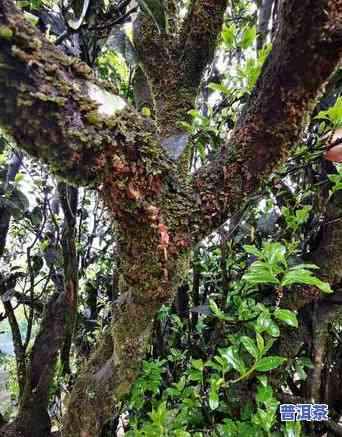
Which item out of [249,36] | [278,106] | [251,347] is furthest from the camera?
[249,36]

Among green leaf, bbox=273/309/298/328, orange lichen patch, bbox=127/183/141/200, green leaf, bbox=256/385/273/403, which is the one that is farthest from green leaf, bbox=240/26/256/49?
green leaf, bbox=256/385/273/403

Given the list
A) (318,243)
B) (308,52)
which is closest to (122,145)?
(308,52)

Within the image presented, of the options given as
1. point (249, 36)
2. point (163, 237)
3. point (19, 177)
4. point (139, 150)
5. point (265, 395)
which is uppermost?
point (249, 36)

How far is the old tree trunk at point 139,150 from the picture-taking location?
1.39 feet

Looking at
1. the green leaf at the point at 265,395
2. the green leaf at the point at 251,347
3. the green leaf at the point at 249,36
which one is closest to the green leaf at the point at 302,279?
the green leaf at the point at 251,347

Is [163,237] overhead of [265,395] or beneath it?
overhead

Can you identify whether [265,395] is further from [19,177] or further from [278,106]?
[19,177]

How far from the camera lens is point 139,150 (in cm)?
53

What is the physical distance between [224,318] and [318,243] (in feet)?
1.06

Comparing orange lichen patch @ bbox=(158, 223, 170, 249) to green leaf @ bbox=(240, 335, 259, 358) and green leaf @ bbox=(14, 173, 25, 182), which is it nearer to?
green leaf @ bbox=(240, 335, 259, 358)

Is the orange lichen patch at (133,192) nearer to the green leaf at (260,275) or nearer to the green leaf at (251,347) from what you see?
the green leaf at (260,275)

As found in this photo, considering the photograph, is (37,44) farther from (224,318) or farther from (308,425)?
(308,425)

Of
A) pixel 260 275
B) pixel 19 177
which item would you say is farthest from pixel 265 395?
pixel 19 177

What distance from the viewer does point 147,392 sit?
1011mm
